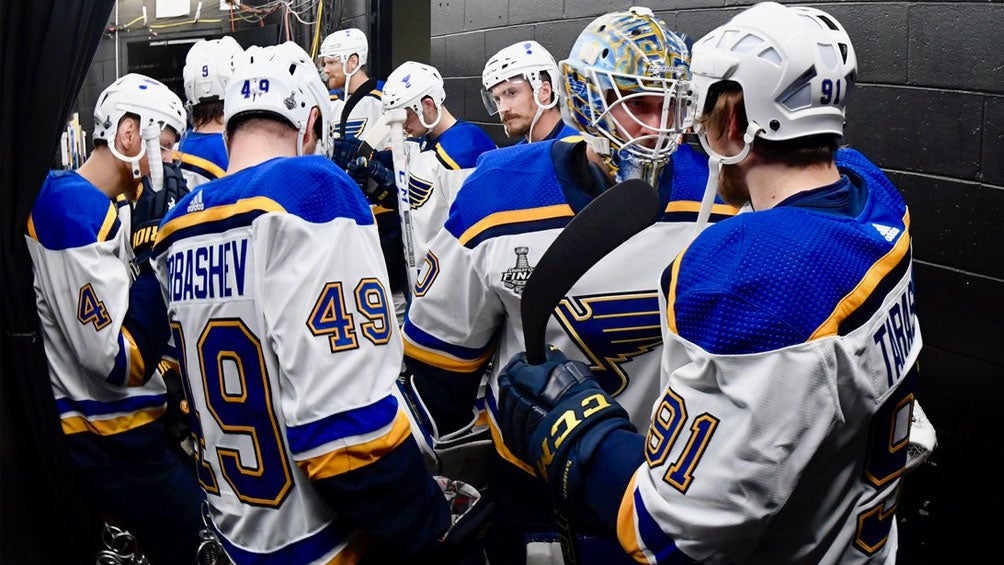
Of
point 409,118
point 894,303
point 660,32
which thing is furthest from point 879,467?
point 409,118

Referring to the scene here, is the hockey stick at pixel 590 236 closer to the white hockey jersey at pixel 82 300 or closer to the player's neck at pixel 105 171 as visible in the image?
the white hockey jersey at pixel 82 300

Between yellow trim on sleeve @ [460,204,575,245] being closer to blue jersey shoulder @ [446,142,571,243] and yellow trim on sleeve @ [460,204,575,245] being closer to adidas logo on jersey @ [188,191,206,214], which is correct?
blue jersey shoulder @ [446,142,571,243]

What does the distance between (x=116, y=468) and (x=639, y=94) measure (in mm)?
1745

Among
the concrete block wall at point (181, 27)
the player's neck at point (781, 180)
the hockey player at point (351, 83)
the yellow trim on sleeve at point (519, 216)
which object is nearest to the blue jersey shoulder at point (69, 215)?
the yellow trim on sleeve at point (519, 216)

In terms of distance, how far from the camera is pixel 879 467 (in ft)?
4.35

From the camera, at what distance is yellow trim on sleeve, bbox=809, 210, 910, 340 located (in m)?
1.16

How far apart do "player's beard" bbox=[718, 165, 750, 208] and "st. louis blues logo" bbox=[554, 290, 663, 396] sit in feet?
1.54

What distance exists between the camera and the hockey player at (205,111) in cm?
352

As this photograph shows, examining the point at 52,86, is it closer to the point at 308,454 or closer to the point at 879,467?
the point at 308,454

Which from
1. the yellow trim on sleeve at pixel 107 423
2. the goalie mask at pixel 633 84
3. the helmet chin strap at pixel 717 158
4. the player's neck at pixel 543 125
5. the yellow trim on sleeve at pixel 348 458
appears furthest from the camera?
the player's neck at pixel 543 125

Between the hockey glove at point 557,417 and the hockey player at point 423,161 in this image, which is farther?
the hockey player at point 423,161

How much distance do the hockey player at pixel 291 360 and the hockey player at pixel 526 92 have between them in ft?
7.94

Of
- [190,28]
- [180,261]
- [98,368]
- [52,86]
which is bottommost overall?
[98,368]

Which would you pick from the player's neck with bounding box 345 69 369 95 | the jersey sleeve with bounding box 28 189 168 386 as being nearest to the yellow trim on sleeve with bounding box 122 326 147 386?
the jersey sleeve with bounding box 28 189 168 386
